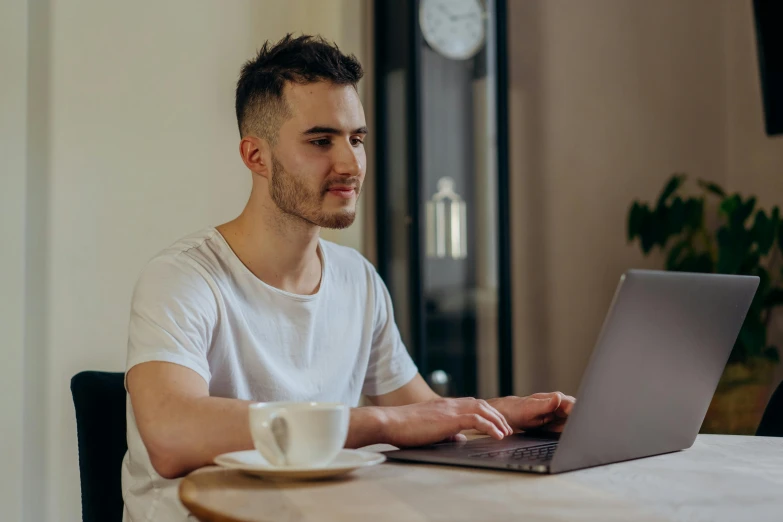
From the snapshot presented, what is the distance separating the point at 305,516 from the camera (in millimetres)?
720

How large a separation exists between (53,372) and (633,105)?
93.5 inches

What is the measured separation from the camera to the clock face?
9.75 ft

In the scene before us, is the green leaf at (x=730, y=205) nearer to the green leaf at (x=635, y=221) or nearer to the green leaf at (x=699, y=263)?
the green leaf at (x=699, y=263)

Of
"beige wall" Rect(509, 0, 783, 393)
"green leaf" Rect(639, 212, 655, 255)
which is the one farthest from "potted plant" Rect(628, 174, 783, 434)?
"beige wall" Rect(509, 0, 783, 393)

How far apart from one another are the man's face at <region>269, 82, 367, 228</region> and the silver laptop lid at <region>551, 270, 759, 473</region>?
2.29ft

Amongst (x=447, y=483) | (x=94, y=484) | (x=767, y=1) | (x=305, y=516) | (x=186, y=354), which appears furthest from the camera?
(x=767, y=1)

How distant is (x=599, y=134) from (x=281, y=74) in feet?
6.82

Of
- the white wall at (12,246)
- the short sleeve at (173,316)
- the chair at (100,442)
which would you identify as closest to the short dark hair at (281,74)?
the short sleeve at (173,316)

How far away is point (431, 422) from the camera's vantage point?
1.06 metres

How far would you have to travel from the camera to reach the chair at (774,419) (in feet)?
4.76

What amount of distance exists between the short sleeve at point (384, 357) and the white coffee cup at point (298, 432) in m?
0.82

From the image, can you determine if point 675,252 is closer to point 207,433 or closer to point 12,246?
point 12,246

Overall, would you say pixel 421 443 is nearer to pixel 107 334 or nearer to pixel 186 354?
pixel 186 354

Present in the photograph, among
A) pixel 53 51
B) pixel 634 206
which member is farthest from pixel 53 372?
pixel 634 206
